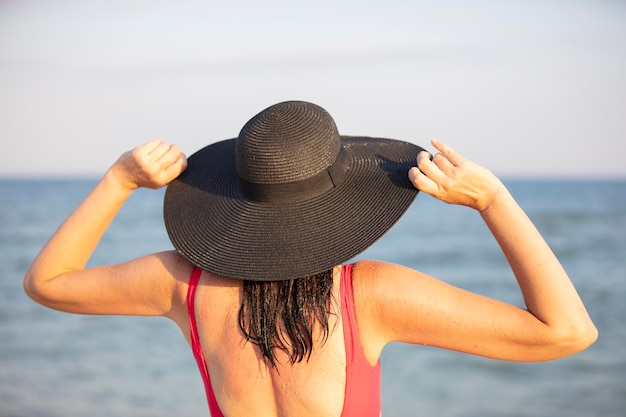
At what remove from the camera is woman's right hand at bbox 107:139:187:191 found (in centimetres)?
206

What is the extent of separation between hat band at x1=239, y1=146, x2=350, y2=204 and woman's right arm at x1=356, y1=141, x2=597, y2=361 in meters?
0.20

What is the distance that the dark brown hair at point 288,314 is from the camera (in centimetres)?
183

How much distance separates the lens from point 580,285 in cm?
1198

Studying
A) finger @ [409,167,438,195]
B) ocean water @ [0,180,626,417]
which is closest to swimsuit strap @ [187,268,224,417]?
finger @ [409,167,438,195]

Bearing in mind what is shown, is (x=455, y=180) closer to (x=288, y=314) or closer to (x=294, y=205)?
(x=294, y=205)

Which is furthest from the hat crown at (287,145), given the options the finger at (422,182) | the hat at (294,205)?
the finger at (422,182)

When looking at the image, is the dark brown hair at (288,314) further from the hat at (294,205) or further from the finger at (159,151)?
the finger at (159,151)

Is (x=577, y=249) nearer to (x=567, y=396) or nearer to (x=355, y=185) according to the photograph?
(x=567, y=396)

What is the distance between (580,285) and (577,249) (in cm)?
473

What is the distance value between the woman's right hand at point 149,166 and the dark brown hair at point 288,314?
44cm

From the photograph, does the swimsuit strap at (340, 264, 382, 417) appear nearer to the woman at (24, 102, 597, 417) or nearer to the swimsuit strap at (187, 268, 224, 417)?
the woman at (24, 102, 597, 417)

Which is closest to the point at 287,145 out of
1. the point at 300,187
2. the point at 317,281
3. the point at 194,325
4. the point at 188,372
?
the point at 300,187

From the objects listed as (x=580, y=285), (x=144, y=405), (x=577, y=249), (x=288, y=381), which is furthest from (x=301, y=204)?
(x=577, y=249)

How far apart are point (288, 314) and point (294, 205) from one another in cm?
27
